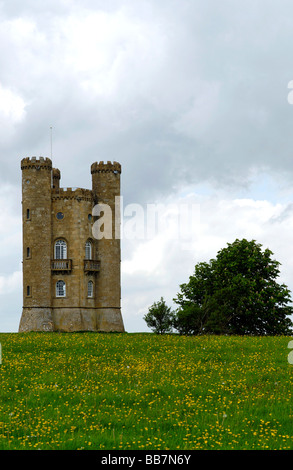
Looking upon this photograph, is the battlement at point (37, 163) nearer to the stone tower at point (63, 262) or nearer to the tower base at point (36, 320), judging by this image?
the stone tower at point (63, 262)

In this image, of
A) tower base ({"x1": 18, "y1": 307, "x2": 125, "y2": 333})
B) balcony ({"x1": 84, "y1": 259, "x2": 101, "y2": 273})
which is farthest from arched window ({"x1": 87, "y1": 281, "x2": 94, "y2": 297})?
tower base ({"x1": 18, "y1": 307, "x2": 125, "y2": 333})

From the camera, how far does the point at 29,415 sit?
16984 mm

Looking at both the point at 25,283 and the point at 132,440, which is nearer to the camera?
the point at 132,440

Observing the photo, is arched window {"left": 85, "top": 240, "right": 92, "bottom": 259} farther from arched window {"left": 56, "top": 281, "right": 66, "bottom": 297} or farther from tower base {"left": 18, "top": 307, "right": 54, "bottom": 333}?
tower base {"left": 18, "top": 307, "right": 54, "bottom": 333}

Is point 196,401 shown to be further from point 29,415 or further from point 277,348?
point 277,348

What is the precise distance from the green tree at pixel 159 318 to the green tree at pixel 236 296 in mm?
1083

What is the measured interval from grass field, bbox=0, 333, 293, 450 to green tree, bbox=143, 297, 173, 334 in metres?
30.0

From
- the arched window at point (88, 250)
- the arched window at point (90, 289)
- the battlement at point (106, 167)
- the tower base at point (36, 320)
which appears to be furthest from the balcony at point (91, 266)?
the battlement at point (106, 167)

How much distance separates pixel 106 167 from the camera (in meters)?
73.3

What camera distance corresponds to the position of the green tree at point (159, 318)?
61.3 m

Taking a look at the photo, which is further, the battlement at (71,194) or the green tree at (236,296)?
the battlement at (71,194)

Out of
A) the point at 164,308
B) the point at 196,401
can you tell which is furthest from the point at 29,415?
the point at 164,308

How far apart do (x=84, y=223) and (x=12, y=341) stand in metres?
38.1
